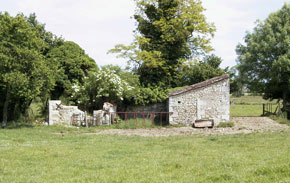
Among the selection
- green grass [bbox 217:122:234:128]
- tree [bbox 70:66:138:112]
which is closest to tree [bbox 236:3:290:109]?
green grass [bbox 217:122:234:128]

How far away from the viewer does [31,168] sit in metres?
8.42

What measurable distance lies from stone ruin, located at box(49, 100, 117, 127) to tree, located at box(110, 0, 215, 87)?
7.69m

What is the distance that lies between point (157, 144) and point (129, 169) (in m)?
4.94

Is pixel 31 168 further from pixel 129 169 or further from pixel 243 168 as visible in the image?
pixel 243 168

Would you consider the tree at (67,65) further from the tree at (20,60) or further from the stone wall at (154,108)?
the stone wall at (154,108)

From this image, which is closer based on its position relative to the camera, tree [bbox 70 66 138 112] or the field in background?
tree [bbox 70 66 138 112]

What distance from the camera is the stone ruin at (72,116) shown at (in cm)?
2075

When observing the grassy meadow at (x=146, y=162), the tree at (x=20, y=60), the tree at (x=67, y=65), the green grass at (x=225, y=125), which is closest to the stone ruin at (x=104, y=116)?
the tree at (x=67, y=65)

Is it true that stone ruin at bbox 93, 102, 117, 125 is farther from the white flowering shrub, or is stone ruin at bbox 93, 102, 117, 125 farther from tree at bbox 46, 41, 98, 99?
tree at bbox 46, 41, 98, 99

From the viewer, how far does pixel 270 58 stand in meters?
30.0

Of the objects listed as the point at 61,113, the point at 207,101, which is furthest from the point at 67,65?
the point at 207,101

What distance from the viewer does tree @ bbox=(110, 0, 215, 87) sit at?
29.0m

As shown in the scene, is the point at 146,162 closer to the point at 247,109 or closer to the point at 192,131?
the point at 192,131

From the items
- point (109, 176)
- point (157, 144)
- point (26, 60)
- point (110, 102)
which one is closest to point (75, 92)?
point (110, 102)
